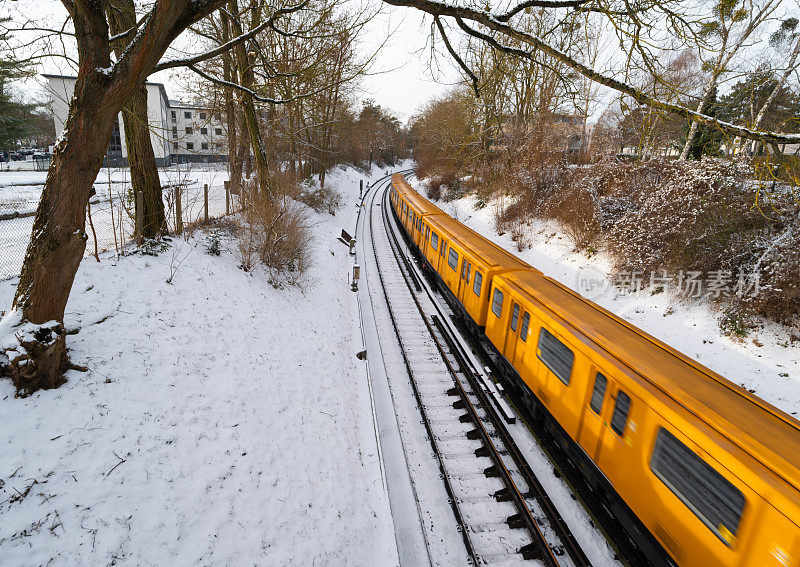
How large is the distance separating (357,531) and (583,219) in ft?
46.0

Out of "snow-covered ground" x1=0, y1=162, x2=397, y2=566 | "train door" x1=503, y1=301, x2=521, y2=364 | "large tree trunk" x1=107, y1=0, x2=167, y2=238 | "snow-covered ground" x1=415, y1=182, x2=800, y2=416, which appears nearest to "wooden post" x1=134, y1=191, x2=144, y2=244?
"large tree trunk" x1=107, y1=0, x2=167, y2=238

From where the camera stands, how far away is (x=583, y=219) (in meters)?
14.8

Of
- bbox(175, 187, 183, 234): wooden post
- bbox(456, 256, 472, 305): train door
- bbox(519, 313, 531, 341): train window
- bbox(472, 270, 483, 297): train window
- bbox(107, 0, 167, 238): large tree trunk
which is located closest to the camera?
bbox(519, 313, 531, 341): train window

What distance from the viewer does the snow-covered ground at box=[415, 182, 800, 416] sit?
25.8 ft

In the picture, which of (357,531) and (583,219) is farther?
(583,219)

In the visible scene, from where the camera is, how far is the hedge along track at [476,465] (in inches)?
199

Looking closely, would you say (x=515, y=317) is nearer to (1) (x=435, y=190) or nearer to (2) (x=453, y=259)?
(2) (x=453, y=259)

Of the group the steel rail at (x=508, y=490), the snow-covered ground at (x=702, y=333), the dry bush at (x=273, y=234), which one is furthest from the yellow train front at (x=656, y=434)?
the dry bush at (x=273, y=234)

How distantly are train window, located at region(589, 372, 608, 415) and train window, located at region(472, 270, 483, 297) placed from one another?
409 cm

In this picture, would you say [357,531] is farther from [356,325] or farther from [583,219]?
[583,219]

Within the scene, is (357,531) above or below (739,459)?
below

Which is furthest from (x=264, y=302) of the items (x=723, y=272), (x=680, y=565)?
(x=723, y=272)

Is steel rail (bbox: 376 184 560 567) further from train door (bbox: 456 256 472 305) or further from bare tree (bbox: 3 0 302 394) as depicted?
bare tree (bbox: 3 0 302 394)

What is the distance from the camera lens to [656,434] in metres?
4.11
